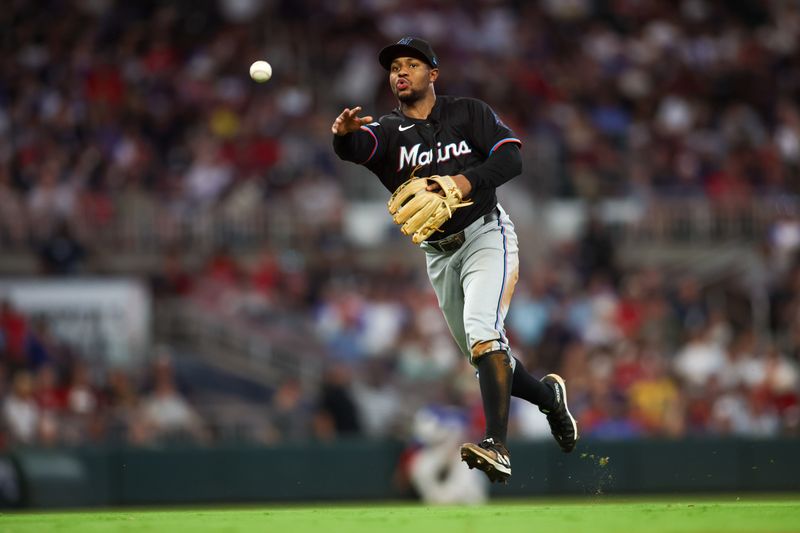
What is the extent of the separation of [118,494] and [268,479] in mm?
1413

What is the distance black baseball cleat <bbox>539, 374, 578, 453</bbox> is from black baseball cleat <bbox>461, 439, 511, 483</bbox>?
3.12 ft

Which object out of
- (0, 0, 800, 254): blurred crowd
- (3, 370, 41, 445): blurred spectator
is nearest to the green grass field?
(3, 370, 41, 445): blurred spectator

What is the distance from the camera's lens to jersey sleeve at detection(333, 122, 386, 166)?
7074 millimetres

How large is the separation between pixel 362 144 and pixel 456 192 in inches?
24.0

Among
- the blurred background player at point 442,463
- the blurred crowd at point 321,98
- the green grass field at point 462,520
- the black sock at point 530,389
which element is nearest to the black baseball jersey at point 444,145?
the black sock at point 530,389

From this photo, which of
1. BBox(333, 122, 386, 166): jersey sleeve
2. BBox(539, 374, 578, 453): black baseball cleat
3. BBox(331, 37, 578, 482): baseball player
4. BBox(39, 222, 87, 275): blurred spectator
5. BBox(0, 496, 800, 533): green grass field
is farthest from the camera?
BBox(39, 222, 87, 275): blurred spectator

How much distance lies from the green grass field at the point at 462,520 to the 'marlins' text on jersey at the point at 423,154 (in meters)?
1.87

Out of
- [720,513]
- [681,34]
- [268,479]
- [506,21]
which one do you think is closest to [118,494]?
[268,479]

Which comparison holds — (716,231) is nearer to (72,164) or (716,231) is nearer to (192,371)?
(192,371)

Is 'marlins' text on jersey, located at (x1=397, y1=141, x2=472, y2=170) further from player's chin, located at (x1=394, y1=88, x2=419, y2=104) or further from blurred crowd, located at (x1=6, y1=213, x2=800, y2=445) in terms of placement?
blurred crowd, located at (x1=6, y1=213, x2=800, y2=445)

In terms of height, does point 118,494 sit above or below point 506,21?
below

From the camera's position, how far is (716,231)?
16.2 m

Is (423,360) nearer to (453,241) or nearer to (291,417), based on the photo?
(291,417)

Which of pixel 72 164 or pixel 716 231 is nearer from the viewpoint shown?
pixel 72 164
